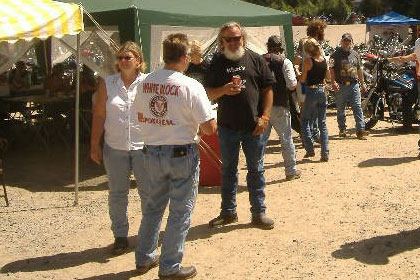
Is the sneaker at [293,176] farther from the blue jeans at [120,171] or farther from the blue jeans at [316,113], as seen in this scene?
the blue jeans at [120,171]

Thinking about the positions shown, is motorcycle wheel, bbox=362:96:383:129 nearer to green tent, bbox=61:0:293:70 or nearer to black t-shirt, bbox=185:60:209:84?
green tent, bbox=61:0:293:70

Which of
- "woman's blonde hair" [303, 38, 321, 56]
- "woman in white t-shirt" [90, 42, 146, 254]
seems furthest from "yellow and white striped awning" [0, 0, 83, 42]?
"woman's blonde hair" [303, 38, 321, 56]

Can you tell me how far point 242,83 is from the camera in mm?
5121

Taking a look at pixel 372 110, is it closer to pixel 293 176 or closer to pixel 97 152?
pixel 293 176

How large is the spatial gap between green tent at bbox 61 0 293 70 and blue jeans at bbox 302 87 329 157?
159cm

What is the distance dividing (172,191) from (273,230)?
1596 mm

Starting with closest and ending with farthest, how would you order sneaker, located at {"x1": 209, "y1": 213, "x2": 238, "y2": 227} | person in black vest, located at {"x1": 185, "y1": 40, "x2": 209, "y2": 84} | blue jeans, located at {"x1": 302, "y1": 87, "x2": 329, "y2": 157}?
sneaker, located at {"x1": 209, "y1": 213, "x2": 238, "y2": 227} → person in black vest, located at {"x1": 185, "y1": 40, "x2": 209, "y2": 84} → blue jeans, located at {"x1": 302, "y1": 87, "x2": 329, "y2": 157}

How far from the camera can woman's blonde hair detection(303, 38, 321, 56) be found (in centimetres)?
812

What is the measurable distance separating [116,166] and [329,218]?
6.94 feet

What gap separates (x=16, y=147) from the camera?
10461 millimetres

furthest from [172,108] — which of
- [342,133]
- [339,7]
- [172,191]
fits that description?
[339,7]

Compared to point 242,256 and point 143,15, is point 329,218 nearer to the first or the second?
point 242,256

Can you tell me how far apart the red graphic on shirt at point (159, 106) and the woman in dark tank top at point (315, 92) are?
14.4 feet

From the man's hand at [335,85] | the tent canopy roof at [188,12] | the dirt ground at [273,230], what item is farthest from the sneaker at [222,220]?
the man's hand at [335,85]
